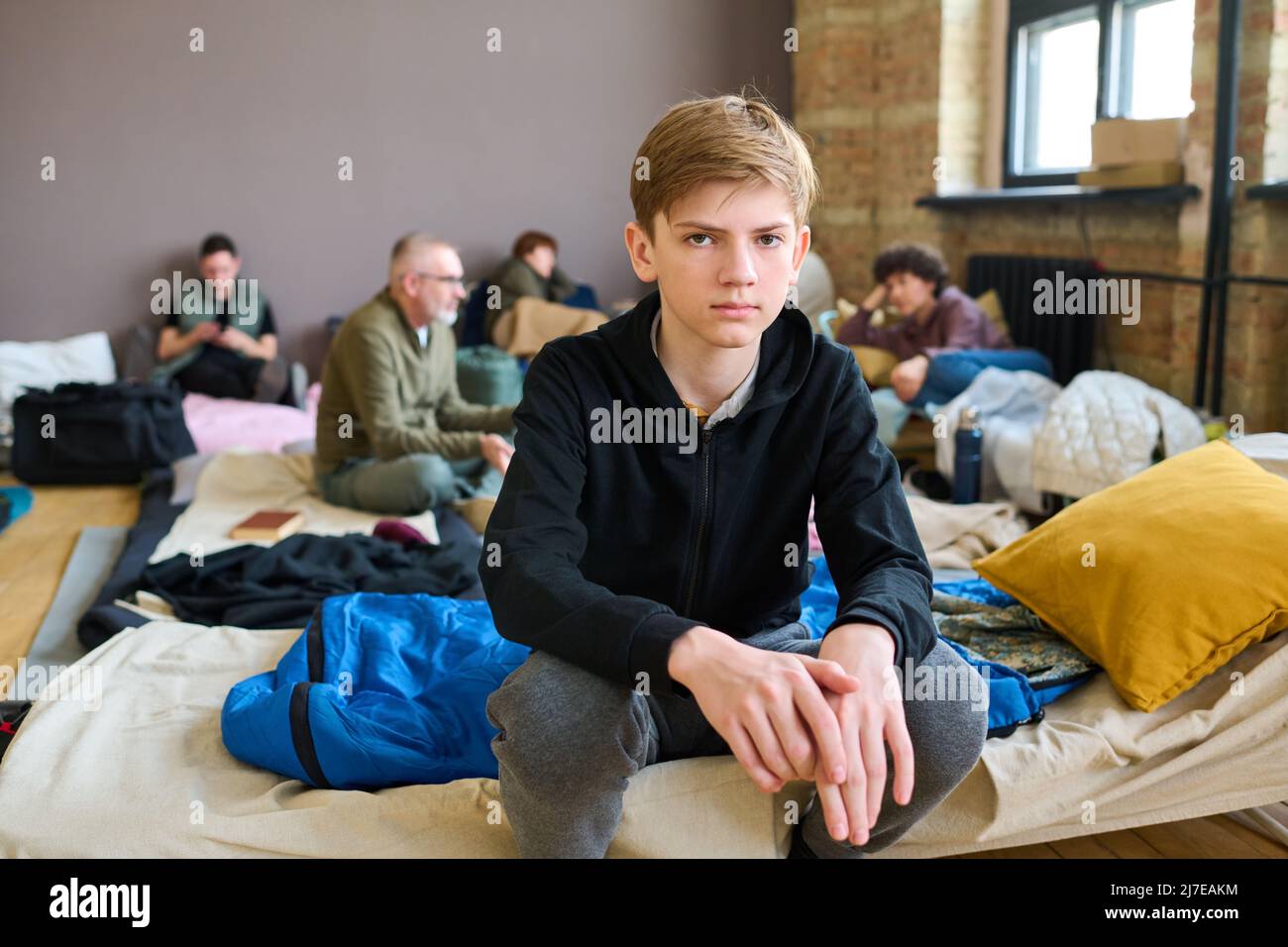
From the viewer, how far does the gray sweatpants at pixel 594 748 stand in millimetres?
1361

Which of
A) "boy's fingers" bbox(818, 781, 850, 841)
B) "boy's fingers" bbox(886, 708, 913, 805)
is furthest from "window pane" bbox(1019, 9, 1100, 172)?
"boy's fingers" bbox(818, 781, 850, 841)

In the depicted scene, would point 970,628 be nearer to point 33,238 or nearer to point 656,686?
point 656,686

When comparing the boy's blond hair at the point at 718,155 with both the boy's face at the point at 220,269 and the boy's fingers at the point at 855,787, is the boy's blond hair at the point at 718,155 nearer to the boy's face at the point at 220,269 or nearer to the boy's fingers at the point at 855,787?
the boy's fingers at the point at 855,787

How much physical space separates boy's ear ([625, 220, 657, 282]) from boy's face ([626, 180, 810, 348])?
2.0 inches

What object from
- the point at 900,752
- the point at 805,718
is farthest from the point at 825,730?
the point at 900,752

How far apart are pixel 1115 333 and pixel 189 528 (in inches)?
128

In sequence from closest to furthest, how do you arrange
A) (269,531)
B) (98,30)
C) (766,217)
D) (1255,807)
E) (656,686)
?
(656,686), (766,217), (1255,807), (269,531), (98,30)

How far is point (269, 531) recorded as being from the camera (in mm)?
3318

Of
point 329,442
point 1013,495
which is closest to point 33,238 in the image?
point 329,442

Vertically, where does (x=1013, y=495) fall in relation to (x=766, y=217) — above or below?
below

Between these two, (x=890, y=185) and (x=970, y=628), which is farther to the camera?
(x=890, y=185)

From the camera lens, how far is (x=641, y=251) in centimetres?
158

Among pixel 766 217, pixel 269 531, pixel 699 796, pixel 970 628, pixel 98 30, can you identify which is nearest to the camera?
pixel 766 217

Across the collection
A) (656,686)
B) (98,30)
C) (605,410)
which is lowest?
(656,686)
